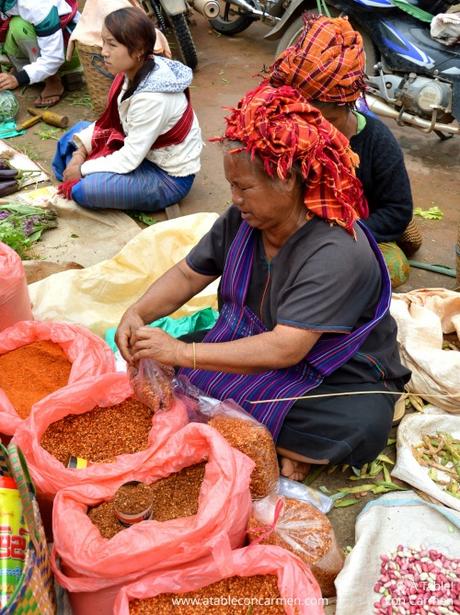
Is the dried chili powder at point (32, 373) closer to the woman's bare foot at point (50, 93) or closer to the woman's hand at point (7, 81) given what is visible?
the woman's hand at point (7, 81)

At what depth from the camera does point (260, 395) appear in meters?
2.29

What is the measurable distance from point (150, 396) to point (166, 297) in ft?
1.23

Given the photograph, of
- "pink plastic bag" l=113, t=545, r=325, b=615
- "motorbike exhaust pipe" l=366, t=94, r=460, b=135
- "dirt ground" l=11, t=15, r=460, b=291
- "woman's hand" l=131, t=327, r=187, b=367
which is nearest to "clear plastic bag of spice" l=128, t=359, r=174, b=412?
"woman's hand" l=131, t=327, r=187, b=367

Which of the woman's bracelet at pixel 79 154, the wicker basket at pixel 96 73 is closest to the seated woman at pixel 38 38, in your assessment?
the wicker basket at pixel 96 73

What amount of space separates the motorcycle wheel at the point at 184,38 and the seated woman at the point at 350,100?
11.0ft

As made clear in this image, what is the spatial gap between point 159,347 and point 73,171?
7.17 feet

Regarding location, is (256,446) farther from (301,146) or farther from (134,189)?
(134,189)

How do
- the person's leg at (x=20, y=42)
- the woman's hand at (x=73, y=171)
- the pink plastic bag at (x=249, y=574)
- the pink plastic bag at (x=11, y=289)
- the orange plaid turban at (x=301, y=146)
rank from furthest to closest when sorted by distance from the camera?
the person's leg at (x=20, y=42) < the woman's hand at (x=73, y=171) < the pink plastic bag at (x=11, y=289) < the orange plaid turban at (x=301, y=146) < the pink plastic bag at (x=249, y=574)

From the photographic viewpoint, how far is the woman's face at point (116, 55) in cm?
347

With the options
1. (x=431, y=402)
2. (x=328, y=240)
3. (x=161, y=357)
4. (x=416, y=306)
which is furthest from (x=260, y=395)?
(x=416, y=306)

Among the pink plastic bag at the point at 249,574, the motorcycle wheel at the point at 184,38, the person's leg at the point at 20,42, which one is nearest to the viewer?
the pink plastic bag at the point at 249,574

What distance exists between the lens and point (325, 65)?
2615 mm

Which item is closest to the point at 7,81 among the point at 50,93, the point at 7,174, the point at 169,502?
the point at 50,93

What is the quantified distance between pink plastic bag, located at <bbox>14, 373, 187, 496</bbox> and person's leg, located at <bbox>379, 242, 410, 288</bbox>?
1485 millimetres
